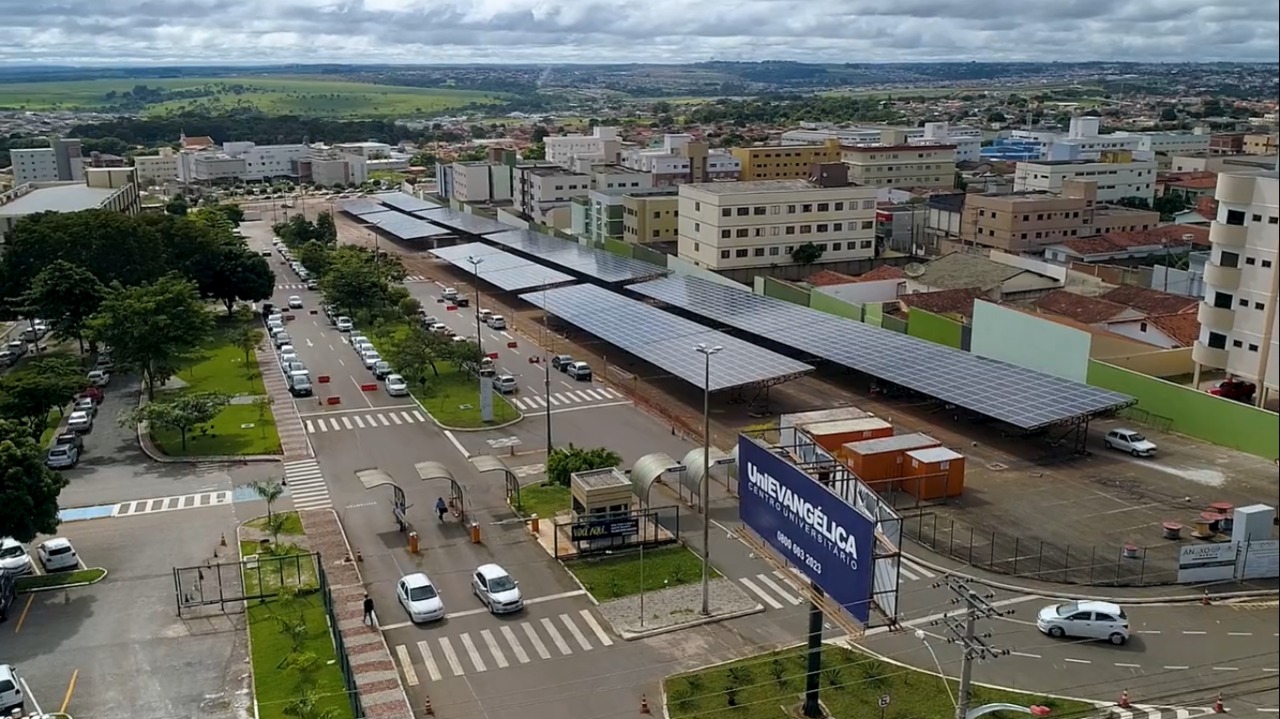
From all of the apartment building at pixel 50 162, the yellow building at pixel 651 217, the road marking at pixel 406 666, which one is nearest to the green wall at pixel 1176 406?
the road marking at pixel 406 666

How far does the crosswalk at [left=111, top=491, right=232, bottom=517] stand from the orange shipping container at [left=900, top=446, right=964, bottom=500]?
2052 centimetres

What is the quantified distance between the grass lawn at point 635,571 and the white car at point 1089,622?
307 inches

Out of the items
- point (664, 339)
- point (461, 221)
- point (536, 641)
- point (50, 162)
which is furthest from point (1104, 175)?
point (50, 162)

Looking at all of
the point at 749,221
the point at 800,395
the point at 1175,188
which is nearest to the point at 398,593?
the point at 800,395

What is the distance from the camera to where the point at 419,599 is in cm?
2291

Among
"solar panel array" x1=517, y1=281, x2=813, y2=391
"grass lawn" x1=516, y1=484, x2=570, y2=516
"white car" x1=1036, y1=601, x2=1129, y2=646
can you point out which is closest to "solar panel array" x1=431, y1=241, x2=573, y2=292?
"solar panel array" x1=517, y1=281, x2=813, y2=391

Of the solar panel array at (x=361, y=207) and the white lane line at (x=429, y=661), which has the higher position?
the solar panel array at (x=361, y=207)

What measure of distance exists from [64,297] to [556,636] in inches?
1394

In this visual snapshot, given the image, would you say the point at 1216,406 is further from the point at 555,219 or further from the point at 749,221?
the point at 555,219

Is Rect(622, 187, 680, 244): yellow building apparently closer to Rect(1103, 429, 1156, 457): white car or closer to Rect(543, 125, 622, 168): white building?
Rect(1103, 429, 1156, 457): white car

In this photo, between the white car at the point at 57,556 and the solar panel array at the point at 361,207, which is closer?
the white car at the point at 57,556

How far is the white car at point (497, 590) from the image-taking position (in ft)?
75.5

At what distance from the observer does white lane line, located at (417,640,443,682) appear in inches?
804

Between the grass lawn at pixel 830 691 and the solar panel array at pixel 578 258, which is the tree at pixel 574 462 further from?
the solar panel array at pixel 578 258
